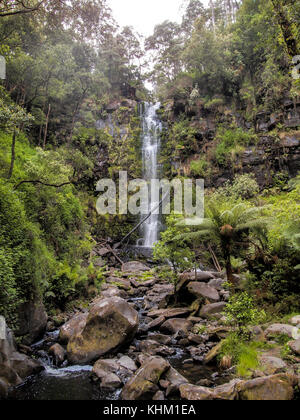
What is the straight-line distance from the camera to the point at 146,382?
398 cm

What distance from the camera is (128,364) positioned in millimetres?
4852

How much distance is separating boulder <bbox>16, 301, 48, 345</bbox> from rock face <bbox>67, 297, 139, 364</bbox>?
1.09 meters

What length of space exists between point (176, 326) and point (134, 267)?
285 inches

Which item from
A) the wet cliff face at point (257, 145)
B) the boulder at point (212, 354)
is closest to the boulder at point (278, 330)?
the boulder at point (212, 354)

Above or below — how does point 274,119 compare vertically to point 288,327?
above

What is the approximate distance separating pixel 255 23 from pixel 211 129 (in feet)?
26.7

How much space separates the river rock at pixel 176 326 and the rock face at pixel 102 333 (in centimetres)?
111

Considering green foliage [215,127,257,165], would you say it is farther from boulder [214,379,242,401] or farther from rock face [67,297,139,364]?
boulder [214,379,242,401]

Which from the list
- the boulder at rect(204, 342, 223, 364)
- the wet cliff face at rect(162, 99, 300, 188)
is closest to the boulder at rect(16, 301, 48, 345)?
the boulder at rect(204, 342, 223, 364)

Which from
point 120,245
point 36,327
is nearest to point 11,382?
point 36,327

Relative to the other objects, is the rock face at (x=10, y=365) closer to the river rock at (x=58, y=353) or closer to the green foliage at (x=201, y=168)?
the river rock at (x=58, y=353)

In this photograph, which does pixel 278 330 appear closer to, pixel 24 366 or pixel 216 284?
pixel 216 284

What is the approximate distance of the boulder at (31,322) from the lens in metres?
5.71
